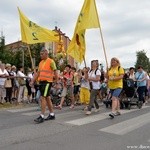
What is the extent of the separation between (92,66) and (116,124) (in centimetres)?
298

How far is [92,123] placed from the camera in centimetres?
1021

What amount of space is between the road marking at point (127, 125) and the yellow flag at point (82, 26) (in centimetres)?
332

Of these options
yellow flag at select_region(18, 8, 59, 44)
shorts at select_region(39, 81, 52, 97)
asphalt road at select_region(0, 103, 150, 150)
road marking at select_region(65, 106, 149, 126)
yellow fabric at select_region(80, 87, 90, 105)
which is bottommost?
asphalt road at select_region(0, 103, 150, 150)

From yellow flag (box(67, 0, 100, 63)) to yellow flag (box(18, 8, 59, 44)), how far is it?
38.5 inches

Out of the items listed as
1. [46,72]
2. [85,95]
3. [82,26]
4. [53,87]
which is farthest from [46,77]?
[53,87]

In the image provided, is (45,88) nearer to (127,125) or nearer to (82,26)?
(127,125)

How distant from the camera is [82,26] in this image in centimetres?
1298

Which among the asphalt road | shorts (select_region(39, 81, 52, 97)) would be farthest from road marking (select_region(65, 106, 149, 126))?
shorts (select_region(39, 81, 52, 97))

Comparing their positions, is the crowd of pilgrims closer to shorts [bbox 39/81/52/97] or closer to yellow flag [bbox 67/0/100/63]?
yellow flag [bbox 67/0/100/63]

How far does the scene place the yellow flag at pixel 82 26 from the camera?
42.4 ft

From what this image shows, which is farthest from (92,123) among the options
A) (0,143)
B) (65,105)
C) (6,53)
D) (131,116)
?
(6,53)

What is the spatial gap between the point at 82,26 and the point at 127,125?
432 centimetres

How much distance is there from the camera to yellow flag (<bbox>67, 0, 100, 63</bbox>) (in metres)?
12.9

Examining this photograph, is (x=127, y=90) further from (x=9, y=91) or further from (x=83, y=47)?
(x=9, y=91)
